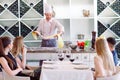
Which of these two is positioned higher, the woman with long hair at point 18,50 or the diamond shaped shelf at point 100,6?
the diamond shaped shelf at point 100,6

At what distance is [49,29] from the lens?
595 centimetres

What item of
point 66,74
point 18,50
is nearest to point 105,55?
point 66,74

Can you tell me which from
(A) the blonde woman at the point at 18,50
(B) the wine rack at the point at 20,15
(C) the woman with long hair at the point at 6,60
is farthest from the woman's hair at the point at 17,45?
(B) the wine rack at the point at 20,15

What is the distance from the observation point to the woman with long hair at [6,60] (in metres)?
3.64

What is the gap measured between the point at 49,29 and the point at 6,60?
233 centimetres

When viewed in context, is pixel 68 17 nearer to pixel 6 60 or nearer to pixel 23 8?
pixel 23 8

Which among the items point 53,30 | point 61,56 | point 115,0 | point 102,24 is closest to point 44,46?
point 53,30

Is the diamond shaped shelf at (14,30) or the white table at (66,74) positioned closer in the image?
the white table at (66,74)

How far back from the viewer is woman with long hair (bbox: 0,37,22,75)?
12.0ft

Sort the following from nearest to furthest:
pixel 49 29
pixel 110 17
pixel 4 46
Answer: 1. pixel 4 46
2. pixel 49 29
3. pixel 110 17

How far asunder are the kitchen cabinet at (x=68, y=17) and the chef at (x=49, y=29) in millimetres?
1096

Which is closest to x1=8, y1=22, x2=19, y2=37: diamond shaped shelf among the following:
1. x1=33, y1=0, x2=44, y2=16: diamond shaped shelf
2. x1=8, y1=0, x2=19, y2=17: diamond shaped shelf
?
x1=8, y1=0, x2=19, y2=17: diamond shaped shelf

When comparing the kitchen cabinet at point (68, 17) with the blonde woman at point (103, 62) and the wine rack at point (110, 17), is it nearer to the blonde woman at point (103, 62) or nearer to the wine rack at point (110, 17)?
the wine rack at point (110, 17)

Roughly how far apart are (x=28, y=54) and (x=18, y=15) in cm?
218
